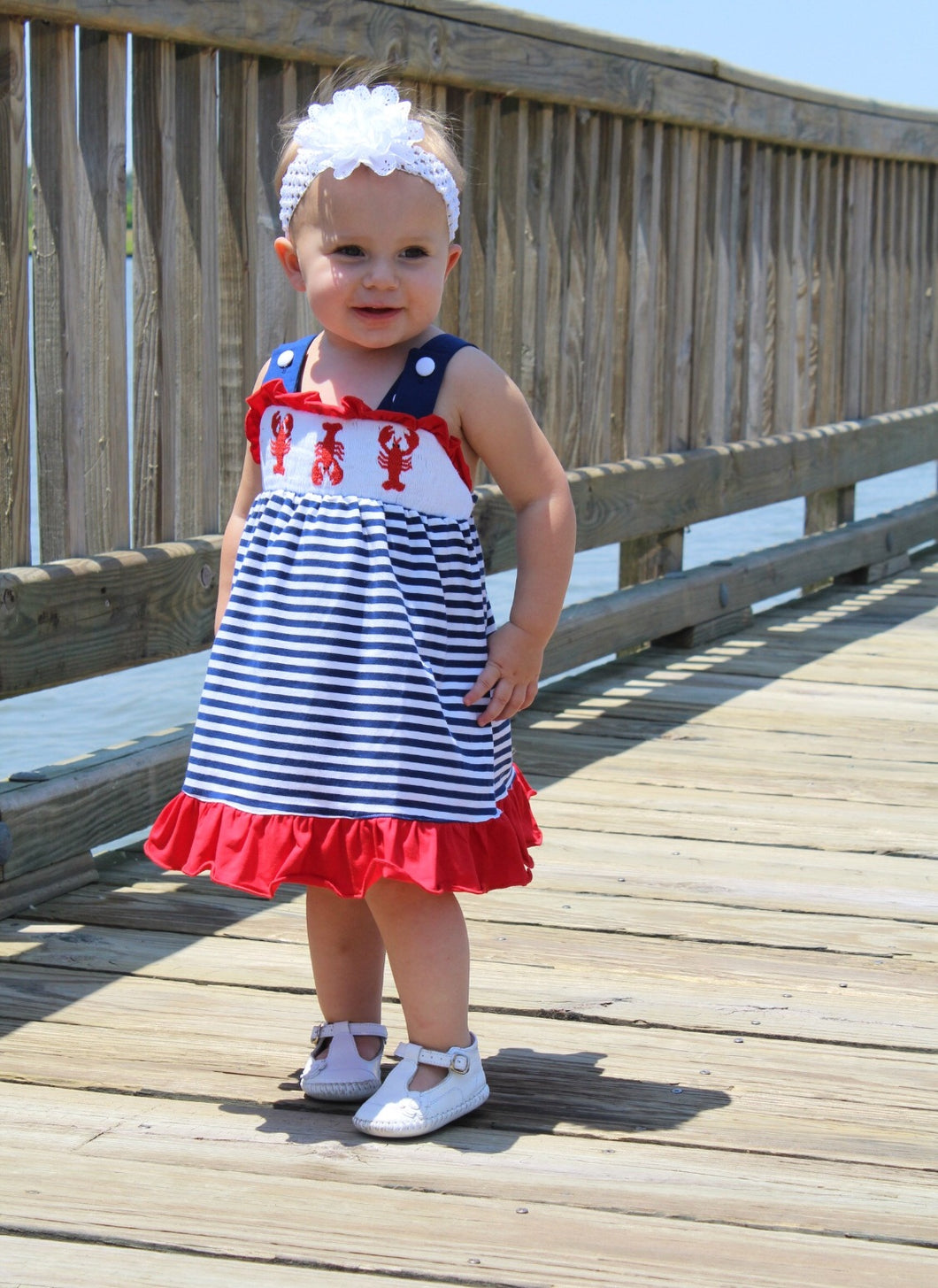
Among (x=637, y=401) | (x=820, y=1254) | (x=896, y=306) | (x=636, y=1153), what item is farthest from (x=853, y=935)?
(x=896, y=306)

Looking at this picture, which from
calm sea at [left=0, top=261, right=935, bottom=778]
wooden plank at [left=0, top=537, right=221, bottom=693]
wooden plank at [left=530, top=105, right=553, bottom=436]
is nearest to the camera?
wooden plank at [left=0, top=537, right=221, bottom=693]

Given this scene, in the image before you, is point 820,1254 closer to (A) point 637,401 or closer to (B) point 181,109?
(B) point 181,109

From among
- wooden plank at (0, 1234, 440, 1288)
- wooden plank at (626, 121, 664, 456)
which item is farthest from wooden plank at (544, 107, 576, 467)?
wooden plank at (0, 1234, 440, 1288)

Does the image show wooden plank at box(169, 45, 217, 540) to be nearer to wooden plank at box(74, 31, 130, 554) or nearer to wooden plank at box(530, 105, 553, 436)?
wooden plank at box(74, 31, 130, 554)

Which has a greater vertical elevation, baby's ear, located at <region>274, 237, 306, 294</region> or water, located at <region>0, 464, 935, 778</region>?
baby's ear, located at <region>274, 237, 306, 294</region>

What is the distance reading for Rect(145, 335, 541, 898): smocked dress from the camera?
201 centimetres

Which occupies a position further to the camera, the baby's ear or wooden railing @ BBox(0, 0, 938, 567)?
wooden railing @ BBox(0, 0, 938, 567)

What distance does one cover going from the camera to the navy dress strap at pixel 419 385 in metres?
2.09

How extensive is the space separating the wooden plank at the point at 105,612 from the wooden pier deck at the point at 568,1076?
40 cm

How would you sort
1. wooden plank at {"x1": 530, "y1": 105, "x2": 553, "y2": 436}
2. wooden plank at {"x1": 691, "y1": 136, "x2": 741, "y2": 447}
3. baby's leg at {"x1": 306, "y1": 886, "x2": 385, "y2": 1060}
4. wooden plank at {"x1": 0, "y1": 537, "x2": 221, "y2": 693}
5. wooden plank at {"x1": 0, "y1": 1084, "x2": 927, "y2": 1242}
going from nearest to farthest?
wooden plank at {"x1": 0, "y1": 1084, "x2": 927, "y2": 1242} → baby's leg at {"x1": 306, "y1": 886, "x2": 385, "y2": 1060} → wooden plank at {"x1": 0, "y1": 537, "x2": 221, "y2": 693} → wooden plank at {"x1": 530, "y1": 105, "x2": 553, "y2": 436} → wooden plank at {"x1": 691, "y1": 136, "x2": 741, "y2": 447}

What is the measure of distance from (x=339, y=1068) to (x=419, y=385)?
85 cm

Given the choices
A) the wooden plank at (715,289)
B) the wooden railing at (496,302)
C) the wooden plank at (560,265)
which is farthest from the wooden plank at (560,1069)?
the wooden plank at (715,289)

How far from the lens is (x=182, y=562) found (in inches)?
125

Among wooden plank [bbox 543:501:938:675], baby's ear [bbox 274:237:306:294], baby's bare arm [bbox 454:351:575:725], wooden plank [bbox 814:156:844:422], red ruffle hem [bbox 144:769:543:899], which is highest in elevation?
wooden plank [bbox 814:156:844:422]
